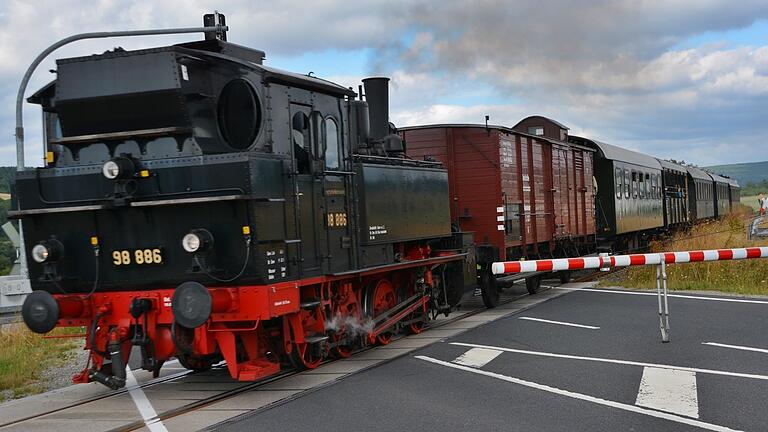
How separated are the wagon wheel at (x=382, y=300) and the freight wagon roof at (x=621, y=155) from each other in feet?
43.2

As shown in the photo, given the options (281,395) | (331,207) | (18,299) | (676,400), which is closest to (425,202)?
(331,207)

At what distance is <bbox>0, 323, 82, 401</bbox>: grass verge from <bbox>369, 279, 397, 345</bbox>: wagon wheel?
421 cm

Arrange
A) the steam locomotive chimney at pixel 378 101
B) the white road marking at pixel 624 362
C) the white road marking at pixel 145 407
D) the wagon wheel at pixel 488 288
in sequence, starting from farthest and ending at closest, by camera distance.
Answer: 1. the wagon wheel at pixel 488 288
2. the steam locomotive chimney at pixel 378 101
3. the white road marking at pixel 624 362
4. the white road marking at pixel 145 407

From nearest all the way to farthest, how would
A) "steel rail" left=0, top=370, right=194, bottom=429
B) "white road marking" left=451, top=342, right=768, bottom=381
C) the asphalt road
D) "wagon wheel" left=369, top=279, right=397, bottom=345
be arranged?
the asphalt road, "steel rail" left=0, top=370, right=194, bottom=429, "white road marking" left=451, top=342, right=768, bottom=381, "wagon wheel" left=369, top=279, right=397, bottom=345

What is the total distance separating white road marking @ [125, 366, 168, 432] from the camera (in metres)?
6.76

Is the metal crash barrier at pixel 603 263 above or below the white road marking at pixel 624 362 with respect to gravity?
above

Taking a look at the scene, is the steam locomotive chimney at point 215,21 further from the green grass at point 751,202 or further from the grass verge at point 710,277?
the green grass at point 751,202

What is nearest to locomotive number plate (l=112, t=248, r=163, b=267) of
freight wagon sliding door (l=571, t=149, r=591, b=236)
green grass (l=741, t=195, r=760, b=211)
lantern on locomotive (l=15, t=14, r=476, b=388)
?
lantern on locomotive (l=15, t=14, r=476, b=388)

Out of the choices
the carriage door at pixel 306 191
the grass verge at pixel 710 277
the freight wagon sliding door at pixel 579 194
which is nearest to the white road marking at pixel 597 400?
the carriage door at pixel 306 191

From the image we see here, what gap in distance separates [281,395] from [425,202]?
4.96 meters

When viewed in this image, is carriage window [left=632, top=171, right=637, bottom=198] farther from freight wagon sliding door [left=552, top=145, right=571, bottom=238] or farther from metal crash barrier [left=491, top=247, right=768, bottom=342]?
metal crash barrier [left=491, top=247, right=768, bottom=342]

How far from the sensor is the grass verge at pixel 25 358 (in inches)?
360

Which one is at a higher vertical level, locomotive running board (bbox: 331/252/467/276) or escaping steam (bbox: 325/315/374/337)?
locomotive running board (bbox: 331/252/467/276)

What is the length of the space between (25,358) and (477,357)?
6.29 metres
